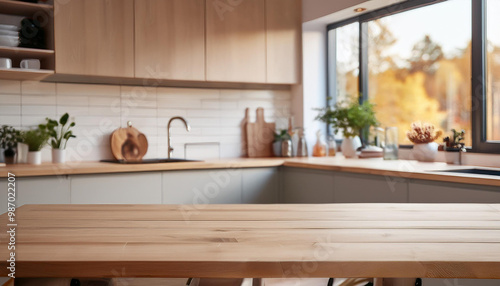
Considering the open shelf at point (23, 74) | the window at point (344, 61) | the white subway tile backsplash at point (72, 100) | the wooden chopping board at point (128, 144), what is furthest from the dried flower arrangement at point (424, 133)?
the open shelf at point (23, 74)

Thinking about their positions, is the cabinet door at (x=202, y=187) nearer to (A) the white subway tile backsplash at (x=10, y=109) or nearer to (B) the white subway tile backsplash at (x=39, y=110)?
(B) the white subway tile backsplash at (x=39, y=110)

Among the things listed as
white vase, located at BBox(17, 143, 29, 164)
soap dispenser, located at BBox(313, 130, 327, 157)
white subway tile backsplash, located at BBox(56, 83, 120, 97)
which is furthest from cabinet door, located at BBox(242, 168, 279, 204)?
white vase, located at BBox(17, 143, 29, 164)

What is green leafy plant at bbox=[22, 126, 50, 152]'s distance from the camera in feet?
11.7

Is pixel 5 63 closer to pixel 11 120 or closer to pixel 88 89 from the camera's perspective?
pixel 11 120

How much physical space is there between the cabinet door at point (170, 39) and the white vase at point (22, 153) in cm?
91

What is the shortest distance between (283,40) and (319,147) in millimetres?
962

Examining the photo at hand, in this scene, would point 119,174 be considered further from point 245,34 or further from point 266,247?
point 266,247

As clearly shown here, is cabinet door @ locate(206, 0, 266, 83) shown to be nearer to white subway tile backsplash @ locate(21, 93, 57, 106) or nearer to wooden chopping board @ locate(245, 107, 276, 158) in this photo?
wooden chopping board @ locate(245, 107, 276, 158)

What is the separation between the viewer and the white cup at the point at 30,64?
3432 mm

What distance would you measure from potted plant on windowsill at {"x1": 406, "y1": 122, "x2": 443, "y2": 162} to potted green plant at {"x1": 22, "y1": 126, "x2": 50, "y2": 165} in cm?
255

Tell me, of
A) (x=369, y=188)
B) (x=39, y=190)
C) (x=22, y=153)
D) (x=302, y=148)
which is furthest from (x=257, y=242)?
(x=302, y=148)

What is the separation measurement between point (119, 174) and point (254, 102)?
1.61 meters

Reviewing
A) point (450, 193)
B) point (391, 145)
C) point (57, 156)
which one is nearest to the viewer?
point (450, 193)

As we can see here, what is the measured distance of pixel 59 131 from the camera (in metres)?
3.81
